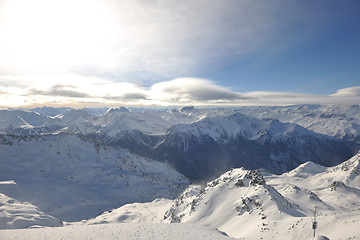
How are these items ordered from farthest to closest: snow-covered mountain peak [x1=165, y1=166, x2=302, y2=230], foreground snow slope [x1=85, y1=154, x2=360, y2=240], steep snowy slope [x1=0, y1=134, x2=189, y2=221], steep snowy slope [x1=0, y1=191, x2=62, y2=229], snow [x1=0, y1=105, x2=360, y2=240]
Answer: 1. steep snowy slope [x1=0, y1=134, x2=189, y2=221]
2. steep snowy slope [x1=0, y1=191, x2=62, y2=229]
3. snow-covered mountain peak [x1=165, y1=166, x2=302, y2=230]
4. snow [x1=0, y1=105, x2=360, y2=240]
5. foreground snow slope [x1=85, y1=154, x2=360, y2=240]

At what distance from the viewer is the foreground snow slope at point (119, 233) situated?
2714cm

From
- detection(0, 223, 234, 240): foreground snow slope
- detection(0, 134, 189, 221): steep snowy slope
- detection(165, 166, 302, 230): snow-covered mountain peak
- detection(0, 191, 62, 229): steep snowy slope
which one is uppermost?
detection(0, 223, 234, 240): foreground snow slope

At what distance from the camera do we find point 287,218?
3403cm

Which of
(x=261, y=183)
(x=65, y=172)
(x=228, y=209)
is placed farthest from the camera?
(x=65, y=172)

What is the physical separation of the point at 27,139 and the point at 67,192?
3594 inches

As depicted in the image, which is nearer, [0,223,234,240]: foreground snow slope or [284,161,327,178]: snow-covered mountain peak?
[0,223,234,240]: foreground snow slope

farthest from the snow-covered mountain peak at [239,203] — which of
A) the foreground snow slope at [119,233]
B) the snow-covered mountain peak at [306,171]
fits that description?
the snow-covered mountain peak at [306,171]

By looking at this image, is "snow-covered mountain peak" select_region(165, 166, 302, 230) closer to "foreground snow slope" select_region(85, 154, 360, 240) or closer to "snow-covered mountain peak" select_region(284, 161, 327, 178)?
"foreground snow slope" select_region(85, 154, 360, 240)

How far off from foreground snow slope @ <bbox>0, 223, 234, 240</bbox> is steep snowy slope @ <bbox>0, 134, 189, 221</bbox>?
97.1m

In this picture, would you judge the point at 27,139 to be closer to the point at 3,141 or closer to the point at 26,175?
the point at 3,141

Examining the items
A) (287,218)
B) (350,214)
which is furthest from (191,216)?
(350,214)

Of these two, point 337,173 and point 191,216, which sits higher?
point 191,216

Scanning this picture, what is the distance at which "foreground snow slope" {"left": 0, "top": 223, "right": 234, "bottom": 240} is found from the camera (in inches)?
1069

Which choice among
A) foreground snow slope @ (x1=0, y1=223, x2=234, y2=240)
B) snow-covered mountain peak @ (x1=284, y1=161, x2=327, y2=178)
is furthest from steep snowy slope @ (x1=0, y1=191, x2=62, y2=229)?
snow-covered mountain peak @ (x1=284, y1=161, x2=327, y2=178)
